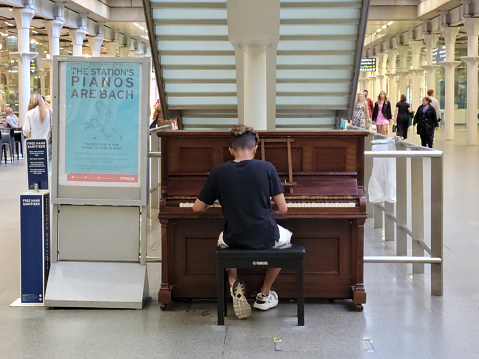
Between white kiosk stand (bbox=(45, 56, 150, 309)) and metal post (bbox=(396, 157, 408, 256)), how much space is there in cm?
284

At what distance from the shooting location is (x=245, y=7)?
766 centimetres

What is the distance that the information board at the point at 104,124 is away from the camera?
570 centimetres

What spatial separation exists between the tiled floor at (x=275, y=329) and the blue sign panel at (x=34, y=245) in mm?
204

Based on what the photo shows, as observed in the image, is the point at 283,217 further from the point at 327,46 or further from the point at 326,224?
the point at 327,46

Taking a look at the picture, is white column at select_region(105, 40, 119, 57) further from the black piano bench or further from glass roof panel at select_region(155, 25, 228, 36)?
the black piano bench

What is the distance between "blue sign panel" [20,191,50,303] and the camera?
563 centimetres

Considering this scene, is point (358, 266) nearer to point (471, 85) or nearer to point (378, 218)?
point (378, 218)

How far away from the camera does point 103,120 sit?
18.7 feet

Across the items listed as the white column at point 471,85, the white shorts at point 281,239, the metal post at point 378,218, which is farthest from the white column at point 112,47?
the white shorts at point 281,239

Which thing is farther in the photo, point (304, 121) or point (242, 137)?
point (304, 121)

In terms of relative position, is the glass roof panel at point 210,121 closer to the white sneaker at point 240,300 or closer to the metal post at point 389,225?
the metal post at point 389,225

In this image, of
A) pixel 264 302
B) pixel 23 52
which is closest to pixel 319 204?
pixel 264 302

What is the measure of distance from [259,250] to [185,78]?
553 cm

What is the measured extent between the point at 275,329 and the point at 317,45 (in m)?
5.38
